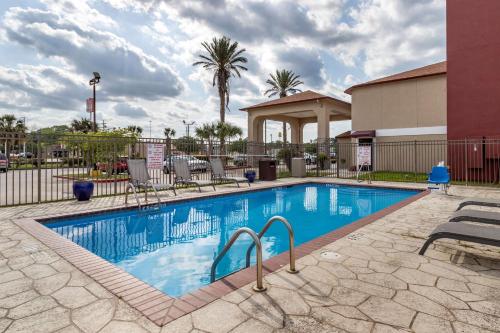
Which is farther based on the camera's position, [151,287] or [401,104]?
[401,104]

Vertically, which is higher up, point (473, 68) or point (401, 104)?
point (473, 68)

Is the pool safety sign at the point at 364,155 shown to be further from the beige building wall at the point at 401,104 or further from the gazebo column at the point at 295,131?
the gazebo column at the point at 295,131

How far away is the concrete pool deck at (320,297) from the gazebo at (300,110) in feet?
55.6

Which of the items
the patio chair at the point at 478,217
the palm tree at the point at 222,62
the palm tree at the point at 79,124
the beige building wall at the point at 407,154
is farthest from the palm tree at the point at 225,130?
the palm tree at the point at 79,124

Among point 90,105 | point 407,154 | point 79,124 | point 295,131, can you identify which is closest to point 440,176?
point 407,154

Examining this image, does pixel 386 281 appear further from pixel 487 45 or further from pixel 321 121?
pixel 321 121

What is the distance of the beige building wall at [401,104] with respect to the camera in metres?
18.5

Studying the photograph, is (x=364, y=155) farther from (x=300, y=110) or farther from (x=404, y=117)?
(x=300, y=110)

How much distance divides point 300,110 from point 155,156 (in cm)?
1751

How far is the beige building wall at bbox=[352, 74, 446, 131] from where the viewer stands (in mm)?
18453

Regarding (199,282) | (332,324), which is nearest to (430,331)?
(332,324)

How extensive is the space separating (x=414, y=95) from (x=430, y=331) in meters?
20.4

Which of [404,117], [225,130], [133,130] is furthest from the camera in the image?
[133,130]

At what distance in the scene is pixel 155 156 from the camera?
10352 mm
